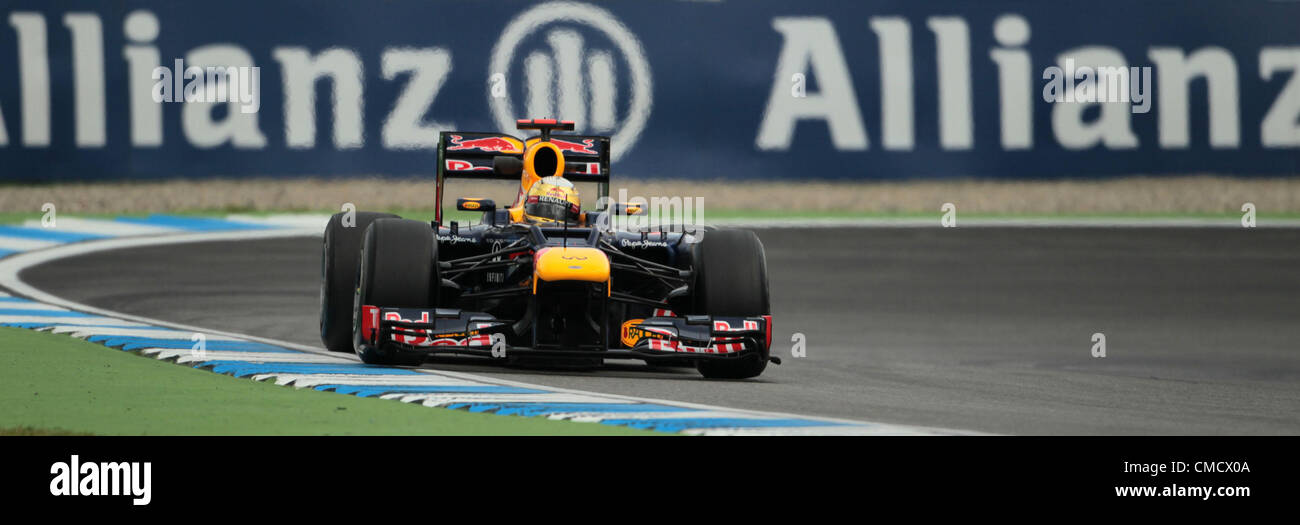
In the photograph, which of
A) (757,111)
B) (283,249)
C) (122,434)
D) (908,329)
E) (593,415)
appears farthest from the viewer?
(757,111)

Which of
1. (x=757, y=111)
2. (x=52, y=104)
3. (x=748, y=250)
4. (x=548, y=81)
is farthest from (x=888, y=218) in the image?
(x=748, y=250)

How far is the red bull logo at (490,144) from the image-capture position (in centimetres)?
1100

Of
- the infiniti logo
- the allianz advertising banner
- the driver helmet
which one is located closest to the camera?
the driver helmet

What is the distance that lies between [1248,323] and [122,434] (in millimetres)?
8569

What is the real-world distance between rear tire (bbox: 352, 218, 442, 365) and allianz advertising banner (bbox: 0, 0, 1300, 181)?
9158 mm

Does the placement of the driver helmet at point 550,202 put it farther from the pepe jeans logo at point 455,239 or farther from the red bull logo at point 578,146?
the pepe jeans logo at point 455,239

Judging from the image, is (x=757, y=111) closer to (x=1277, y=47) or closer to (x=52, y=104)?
(x=1277, y=47)

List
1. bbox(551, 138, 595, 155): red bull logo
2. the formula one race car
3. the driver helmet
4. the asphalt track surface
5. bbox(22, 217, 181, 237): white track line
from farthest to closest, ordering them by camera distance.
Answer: bbox(22, 217, 181, 237): white track line → bbox(551, 138, 595, 155): red bull logo → the driver helmet → the formula one race car → the asphalt track surface

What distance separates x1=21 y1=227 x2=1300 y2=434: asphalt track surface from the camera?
344 inches

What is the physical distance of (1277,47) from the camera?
20.5 m

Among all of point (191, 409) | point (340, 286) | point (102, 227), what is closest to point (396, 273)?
point (340, 286)

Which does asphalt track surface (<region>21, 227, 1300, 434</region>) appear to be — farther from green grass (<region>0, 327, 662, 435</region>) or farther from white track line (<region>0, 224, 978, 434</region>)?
green grass (<region>0, 327, 662, 435</region>)

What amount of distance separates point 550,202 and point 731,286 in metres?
1.47

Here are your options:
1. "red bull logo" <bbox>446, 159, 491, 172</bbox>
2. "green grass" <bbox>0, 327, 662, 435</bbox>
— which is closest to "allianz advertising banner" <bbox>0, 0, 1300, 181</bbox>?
"red bull logo" <bbox>446, 159, 491, 172</bbox>
